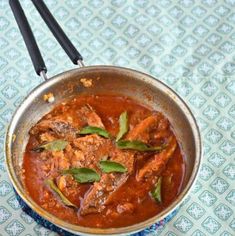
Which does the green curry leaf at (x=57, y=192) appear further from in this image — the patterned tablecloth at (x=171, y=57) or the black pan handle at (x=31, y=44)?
the black pan handle at (x=31, y=44)

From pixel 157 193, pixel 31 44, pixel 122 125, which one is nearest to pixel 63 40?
pixel 31 44

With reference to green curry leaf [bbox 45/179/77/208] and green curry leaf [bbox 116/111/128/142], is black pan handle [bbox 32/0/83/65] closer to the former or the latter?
green curry leaf [bbox 116/111/128/142]

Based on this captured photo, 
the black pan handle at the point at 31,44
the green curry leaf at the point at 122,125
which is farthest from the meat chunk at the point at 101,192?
the black pan handle at the point at 31,44

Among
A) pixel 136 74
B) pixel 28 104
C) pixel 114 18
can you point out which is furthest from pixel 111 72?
pixel 114 18

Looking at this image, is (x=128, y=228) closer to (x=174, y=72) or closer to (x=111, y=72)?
(x=111, y=72)

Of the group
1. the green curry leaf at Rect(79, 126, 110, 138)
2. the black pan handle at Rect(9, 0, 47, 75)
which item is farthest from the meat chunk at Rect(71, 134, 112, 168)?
the black pan handle at Rect(9, 0, 47, 75)

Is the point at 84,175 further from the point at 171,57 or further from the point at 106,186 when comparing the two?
the point at 171,57
